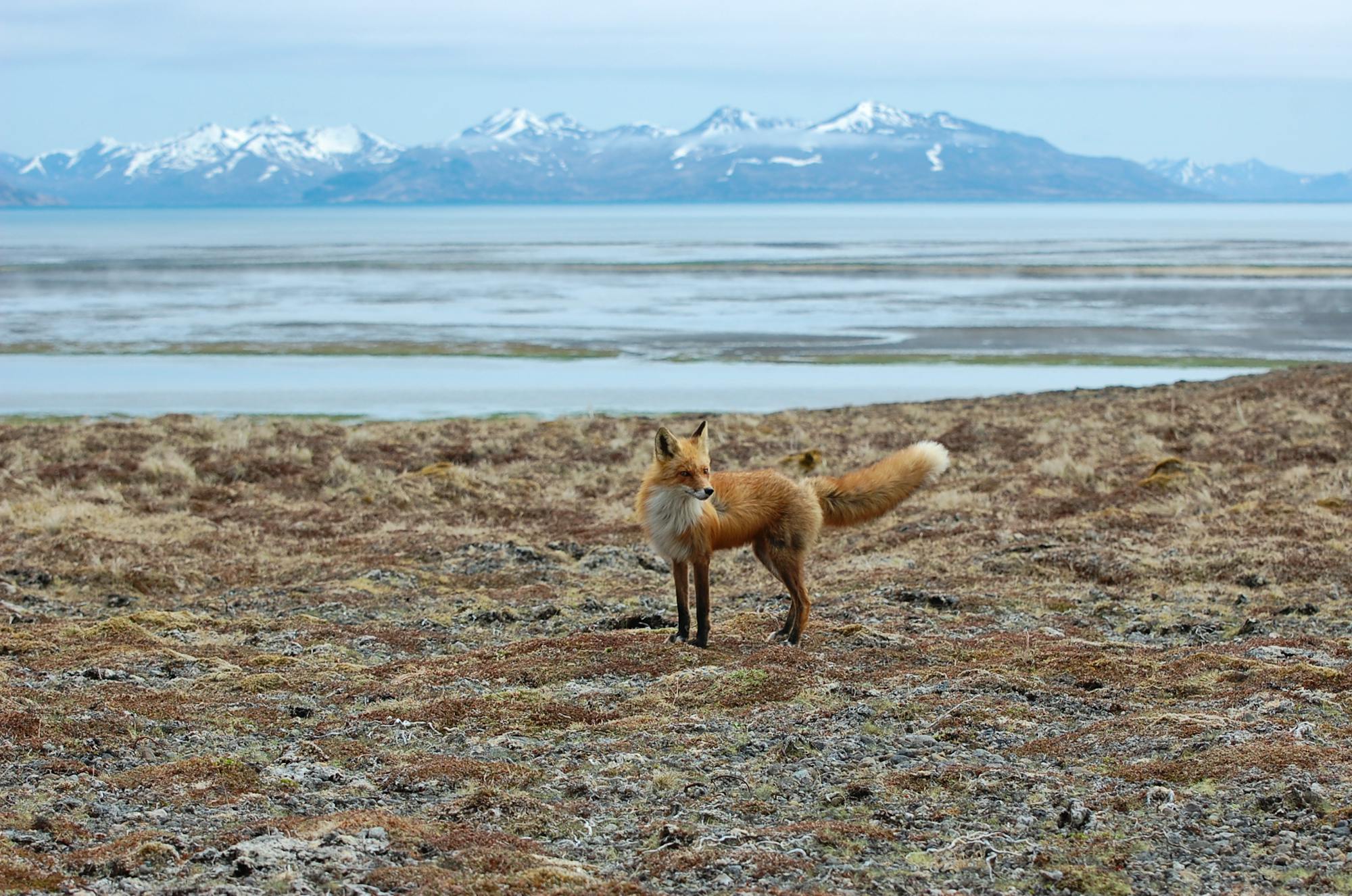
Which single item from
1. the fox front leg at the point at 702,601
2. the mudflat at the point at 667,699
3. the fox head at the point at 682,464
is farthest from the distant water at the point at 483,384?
the fox head at the point at 682,464

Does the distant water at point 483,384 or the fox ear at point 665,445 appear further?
the distant water at point 483,384

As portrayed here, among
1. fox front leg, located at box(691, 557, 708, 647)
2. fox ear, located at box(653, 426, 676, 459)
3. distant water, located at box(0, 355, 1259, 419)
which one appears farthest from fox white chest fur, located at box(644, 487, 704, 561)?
distant water, located at box(0, 355, 1259, 419)

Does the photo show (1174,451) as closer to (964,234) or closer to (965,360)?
(965,360)

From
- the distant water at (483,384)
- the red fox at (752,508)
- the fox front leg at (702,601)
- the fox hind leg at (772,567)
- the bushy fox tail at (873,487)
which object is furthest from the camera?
the distant water at (483,384)

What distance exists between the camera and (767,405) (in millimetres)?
34219

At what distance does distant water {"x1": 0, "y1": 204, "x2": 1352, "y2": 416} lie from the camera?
37938 millimetres

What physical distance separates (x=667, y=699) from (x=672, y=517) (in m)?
1.59

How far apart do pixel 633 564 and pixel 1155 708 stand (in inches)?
273

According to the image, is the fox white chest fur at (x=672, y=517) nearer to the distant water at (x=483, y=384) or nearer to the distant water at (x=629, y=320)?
the distant water at (x=483, y=384)

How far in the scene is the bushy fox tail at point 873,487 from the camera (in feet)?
32.5

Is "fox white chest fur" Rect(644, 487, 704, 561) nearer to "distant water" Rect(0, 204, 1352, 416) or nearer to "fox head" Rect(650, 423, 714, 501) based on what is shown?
"fox head" Rect(650, 423, 714, 501)

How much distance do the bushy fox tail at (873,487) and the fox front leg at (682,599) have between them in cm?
121

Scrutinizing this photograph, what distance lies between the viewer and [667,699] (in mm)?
7992

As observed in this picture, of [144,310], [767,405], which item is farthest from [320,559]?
[144,310]
